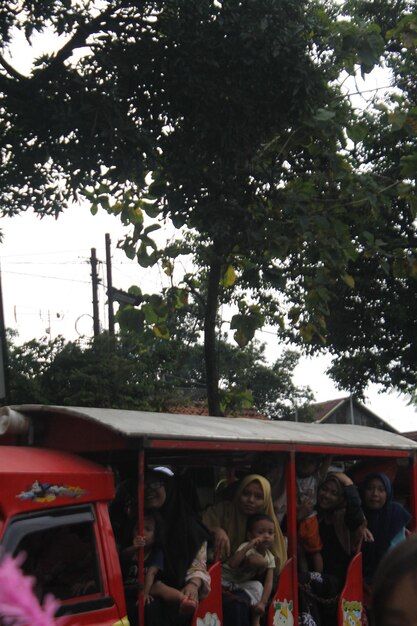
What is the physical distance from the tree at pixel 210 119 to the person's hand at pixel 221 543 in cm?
341

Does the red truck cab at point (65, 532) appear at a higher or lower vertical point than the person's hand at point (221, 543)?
higher

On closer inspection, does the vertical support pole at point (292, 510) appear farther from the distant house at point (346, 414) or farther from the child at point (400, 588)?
the distant house at point (346, 414)

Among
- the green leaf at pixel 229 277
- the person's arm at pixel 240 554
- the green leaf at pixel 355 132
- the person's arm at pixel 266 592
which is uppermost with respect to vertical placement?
the green leaf at pixel 355 132

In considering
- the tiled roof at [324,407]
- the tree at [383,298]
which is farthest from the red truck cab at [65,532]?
the tiled roof at [324,407]

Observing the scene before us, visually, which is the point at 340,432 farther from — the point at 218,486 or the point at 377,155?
the point at 377,155

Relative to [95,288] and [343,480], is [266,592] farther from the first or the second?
[95,288]

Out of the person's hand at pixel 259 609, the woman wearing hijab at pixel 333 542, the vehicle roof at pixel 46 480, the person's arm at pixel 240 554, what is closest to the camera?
the vehicle roof at pixel 46 480

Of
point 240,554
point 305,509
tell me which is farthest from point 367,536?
point 240,554

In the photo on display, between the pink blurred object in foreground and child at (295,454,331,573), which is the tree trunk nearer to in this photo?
child at (295,454,331,573)

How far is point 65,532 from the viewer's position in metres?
4.79

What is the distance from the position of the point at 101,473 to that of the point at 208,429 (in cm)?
94

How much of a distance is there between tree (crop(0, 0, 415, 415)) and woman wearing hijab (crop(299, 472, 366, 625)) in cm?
266

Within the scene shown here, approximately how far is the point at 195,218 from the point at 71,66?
1740 mm

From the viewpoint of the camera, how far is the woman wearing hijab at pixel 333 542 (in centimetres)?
666
